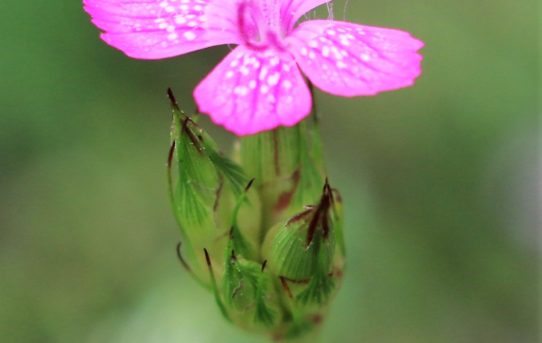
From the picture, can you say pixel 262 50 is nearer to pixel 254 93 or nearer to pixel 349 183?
pixel 254 93

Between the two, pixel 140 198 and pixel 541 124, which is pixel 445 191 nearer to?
pixel 541 124

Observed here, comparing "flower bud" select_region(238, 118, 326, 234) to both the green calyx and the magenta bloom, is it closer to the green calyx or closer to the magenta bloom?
the green calyx

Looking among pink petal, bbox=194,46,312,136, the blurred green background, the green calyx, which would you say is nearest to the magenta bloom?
pink petal, bbox=194,46,312,136

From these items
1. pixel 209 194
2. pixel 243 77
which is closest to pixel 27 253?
pixel 209 194

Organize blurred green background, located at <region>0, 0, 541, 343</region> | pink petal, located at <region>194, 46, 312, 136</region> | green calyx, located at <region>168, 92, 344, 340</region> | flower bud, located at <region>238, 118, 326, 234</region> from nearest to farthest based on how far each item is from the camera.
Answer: pink petal, located at <region>194, 46, 312, 136</region> → green calyx, located at <region>168, 92, 344, 340</region> → flower bud, located at <region>238, 118, 326, 234</region> → blurred green background, located at <region>0, 0, 541, 343</region>

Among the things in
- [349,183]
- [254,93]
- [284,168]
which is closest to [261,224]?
[284,168]

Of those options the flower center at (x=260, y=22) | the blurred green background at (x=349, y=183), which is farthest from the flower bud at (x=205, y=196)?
the blurred green background at (x=349, y=183)
